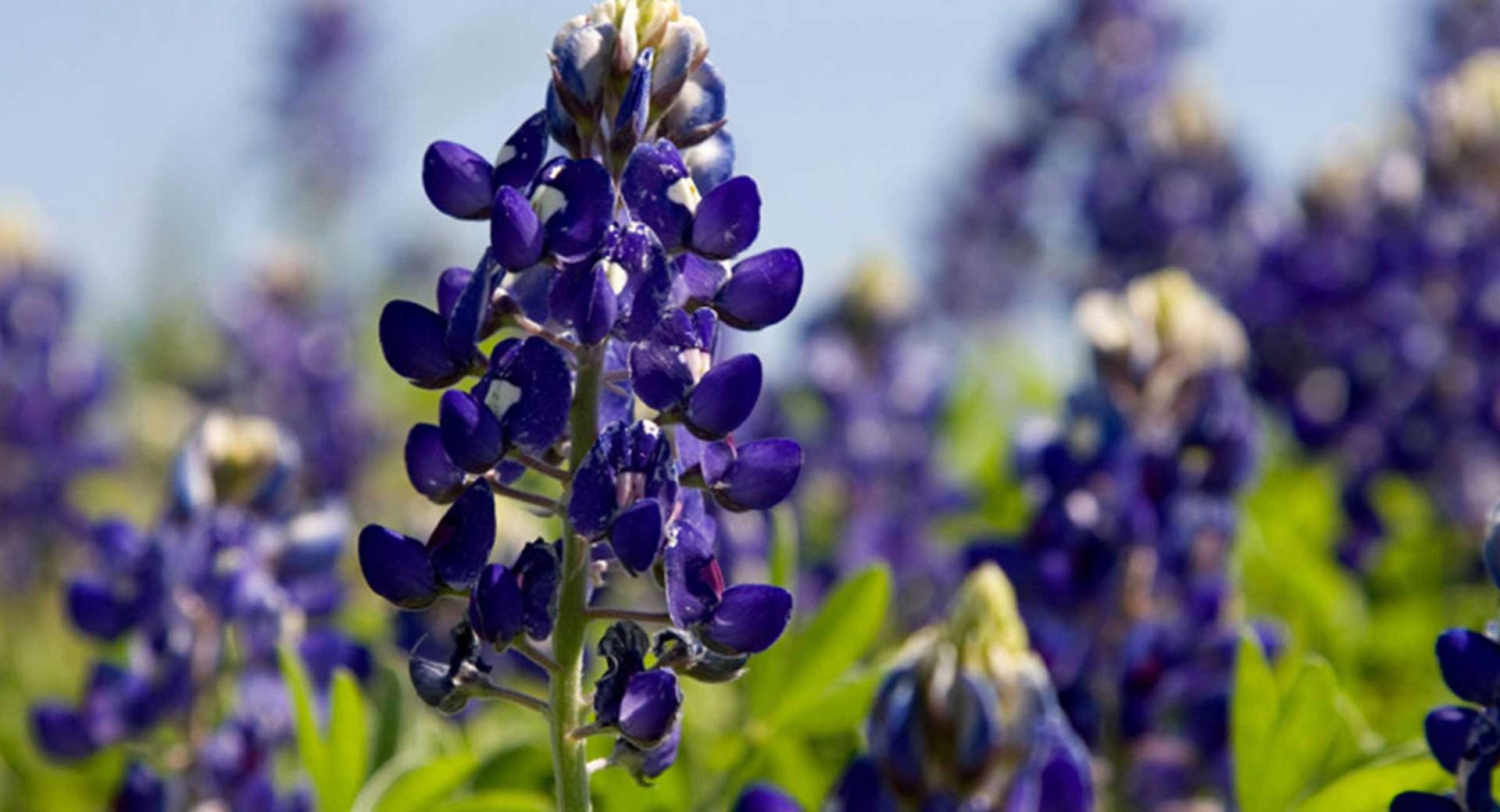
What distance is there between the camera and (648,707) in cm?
166

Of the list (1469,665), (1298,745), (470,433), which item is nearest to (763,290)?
(470,433)

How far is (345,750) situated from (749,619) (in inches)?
32.9

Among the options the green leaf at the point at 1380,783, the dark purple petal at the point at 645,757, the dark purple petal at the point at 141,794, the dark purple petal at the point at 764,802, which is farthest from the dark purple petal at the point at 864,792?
the dark purple petal at the point at 141,794

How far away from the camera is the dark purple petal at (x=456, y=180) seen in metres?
1.73

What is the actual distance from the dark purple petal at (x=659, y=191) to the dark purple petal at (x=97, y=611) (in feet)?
5.15

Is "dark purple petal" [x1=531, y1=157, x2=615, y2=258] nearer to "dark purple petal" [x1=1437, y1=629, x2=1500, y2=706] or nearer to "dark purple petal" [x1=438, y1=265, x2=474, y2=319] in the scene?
"dark purple petal" [x1=438, y1=265, x2=474, y2=319]

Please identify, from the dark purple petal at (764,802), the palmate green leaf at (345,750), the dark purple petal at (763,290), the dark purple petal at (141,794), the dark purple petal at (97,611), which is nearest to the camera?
the dark purple petal at (763,290)

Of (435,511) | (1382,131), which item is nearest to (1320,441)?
(1382,131)

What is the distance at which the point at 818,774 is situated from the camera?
99.8 inches

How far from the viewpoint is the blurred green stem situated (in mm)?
1647

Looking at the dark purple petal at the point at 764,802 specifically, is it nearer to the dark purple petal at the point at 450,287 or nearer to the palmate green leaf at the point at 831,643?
the palmate green leaf at the point at 831,643

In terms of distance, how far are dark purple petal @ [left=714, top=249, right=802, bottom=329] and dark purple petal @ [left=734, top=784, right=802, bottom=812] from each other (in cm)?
53

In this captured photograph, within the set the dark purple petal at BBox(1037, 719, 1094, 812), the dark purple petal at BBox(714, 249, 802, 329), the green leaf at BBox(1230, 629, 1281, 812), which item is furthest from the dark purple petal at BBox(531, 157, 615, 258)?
the green leaf at BBox(1230, 629, 1281, 812)

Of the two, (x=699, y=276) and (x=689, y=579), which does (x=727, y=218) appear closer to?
(x=699, y=276)
